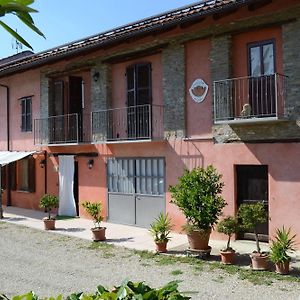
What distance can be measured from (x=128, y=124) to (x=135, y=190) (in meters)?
2.44

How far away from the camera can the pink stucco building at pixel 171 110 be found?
11.1 meters

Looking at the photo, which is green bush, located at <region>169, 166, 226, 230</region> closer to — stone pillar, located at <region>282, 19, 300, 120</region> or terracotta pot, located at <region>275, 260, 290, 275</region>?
terracotta pot, located at <region>275, 260, 290, 275</region>

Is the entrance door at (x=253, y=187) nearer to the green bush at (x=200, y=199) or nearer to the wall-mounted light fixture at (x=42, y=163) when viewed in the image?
the green bush at (x=200, y=199)

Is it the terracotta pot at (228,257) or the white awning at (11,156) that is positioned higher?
the white awning at (11,156)

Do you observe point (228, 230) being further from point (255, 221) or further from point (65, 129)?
point (65, 129)

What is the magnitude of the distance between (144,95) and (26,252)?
21.8ft

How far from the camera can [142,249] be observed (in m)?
11.5

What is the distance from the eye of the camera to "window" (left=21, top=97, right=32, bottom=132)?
795 inches

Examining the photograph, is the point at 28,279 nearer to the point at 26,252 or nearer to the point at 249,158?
the point at 26,252

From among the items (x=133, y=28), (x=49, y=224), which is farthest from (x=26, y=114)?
(x=133, y=28)

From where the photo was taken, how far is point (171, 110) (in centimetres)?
1373

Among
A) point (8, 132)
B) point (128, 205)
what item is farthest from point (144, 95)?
point (8, 132)

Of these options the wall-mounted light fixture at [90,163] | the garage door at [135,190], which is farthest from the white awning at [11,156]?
the garage door at [135,190]

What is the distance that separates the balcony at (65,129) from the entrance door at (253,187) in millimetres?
7337
